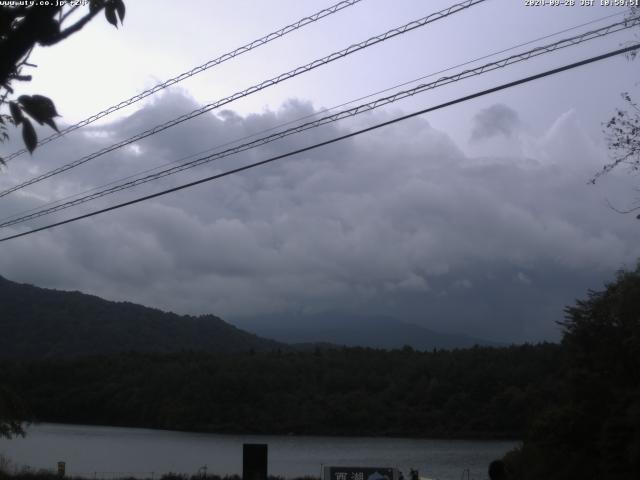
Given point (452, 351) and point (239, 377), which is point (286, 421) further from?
point (452, 351)

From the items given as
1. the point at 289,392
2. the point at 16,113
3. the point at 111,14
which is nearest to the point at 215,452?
the point at 289,392

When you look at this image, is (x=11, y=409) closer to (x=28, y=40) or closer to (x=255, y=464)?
(x=255, y=464)

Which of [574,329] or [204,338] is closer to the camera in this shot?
Result: [574,329]

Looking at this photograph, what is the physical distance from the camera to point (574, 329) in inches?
1100

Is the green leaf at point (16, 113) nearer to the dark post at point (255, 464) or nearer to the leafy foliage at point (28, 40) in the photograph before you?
the leafy foliage at point (28, 40)

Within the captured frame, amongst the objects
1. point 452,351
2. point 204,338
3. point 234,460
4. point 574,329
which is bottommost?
point 234,460

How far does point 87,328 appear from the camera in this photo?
12338 cm

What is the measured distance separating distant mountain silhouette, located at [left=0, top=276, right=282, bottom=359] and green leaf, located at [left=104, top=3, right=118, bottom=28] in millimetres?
105372

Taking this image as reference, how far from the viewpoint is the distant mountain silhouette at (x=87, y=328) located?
4309 inches

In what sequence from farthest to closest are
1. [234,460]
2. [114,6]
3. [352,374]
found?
[352,374] → [234,460] → [114,6]

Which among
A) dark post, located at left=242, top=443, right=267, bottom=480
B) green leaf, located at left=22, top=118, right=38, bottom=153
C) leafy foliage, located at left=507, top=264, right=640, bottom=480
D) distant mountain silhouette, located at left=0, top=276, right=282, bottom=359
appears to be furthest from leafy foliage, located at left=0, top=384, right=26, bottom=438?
distant mountain silhouette, located at left=0, top=276, right=282, bottom=359

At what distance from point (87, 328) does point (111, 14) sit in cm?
12563

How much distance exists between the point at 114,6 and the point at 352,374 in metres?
86.5

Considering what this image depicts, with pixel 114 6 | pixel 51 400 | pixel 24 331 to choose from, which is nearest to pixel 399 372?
pixel 51 400
